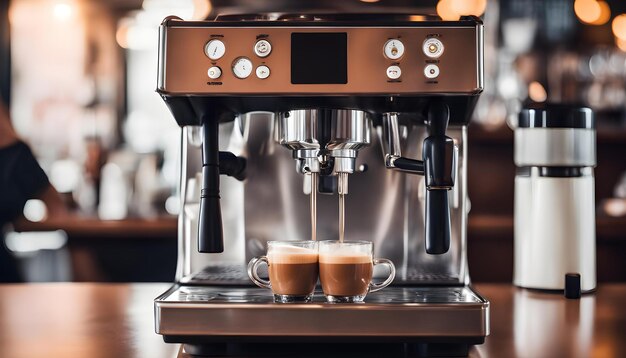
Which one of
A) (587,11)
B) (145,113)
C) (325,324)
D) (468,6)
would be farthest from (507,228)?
(145,113)

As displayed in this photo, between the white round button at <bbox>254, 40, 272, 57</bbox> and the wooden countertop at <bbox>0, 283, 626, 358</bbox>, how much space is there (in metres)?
0.37

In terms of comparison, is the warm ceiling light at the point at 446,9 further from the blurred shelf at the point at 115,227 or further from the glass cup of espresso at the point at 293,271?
the glass cup of espresso at the point at 293,271

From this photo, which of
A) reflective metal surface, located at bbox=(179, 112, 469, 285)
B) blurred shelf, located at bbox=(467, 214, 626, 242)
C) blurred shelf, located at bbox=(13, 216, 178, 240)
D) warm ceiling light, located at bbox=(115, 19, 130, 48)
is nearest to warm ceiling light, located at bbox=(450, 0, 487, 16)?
blurred shelf, located at bbox=(467, 214, 626, 242)

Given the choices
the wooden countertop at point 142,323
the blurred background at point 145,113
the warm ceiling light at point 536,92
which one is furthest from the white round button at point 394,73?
the warm ceiling light at point 536,92

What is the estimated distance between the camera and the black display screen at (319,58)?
0.90m

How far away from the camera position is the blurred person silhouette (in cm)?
224

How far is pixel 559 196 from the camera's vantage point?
4.14 ft

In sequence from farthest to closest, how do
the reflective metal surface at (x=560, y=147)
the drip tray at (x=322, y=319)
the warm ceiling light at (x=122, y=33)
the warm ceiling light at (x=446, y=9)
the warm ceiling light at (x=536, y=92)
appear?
the warm ceiling light at (x=122, y=33) < the warm ceiling light at (x=446, y=9) < the warm ceiling light at (x=536, y=92) < the reflective metal surface at (x=560, y=147) < the drip tray at (x=322, y=319)

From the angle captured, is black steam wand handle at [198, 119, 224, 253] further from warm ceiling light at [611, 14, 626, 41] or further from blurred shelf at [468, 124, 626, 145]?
warm ceiling light at [611, 14, 626, 41]

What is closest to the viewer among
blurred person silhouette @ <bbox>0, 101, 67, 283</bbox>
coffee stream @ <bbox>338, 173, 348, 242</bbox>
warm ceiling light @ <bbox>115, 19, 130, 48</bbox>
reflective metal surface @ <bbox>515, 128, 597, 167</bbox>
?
coffee stream @ <bbox>338, 173, 348, 242</bbox>

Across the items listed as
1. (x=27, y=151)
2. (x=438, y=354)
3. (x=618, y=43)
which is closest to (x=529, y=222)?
(x=438, y=354)

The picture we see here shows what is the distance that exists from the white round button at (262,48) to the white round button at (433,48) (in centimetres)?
18

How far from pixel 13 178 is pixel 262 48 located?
5.52ft

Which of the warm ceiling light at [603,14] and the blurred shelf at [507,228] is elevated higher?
the warm ceiling light at [603,14]
